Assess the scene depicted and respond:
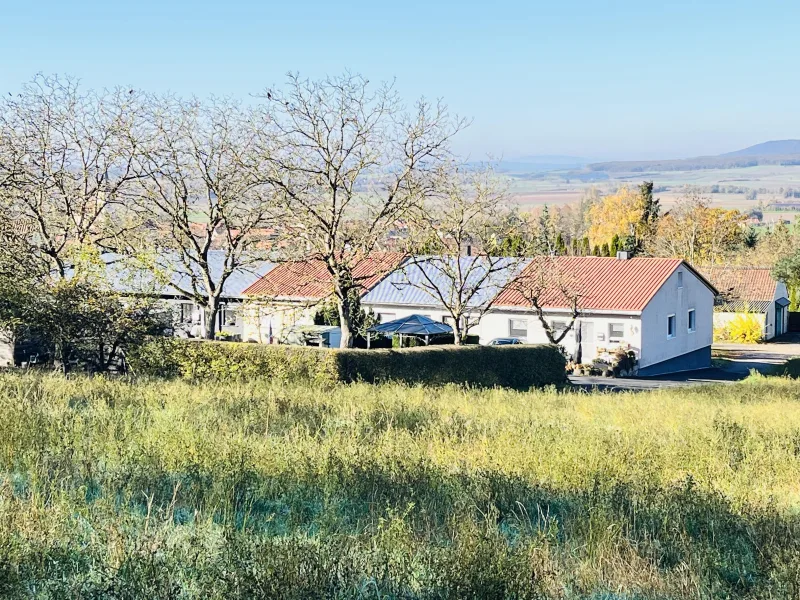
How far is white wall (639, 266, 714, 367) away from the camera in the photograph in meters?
43.4

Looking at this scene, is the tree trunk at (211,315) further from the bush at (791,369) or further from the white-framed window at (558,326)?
the bush at (791,369)

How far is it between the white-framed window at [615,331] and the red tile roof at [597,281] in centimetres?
89

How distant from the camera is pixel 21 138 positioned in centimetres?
2659

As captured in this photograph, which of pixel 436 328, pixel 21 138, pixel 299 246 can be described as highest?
pixel 21 138

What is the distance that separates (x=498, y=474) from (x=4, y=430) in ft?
Answer: 13.4

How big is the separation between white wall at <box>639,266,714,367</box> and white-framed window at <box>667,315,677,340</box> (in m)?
0.18

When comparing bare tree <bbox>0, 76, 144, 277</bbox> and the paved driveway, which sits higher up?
bare tree <bbox>0, 76, 144, 277</bbox>

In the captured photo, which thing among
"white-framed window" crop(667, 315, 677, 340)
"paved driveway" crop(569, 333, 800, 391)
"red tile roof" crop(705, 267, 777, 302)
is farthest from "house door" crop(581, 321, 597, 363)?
"red tile roof" crop(705, 267, 777, 302)

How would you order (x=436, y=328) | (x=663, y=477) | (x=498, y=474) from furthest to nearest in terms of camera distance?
1. (x=436, y=328)
2. (x=663, y=477)
3. (x=498, y=474)

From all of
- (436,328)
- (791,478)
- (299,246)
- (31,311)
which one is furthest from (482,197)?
(791,478)

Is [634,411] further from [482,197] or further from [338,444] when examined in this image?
[482,197]

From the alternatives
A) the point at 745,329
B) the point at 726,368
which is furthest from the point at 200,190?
the point at 745,329

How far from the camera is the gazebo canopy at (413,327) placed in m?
36.6

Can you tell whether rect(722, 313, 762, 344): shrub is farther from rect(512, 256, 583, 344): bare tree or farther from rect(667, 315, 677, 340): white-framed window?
rect(512, 256, 583, 344): bare tree
